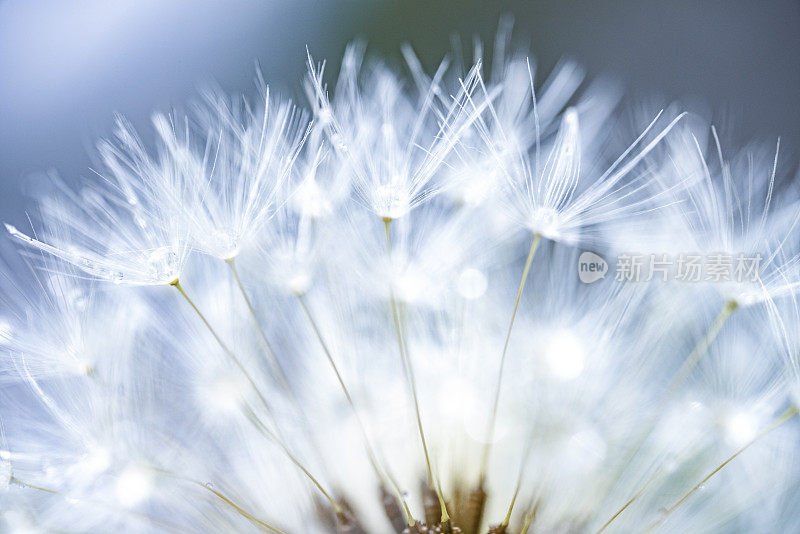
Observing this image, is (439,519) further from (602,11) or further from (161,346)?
(602,11)

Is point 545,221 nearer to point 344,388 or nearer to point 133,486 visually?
point 344,388

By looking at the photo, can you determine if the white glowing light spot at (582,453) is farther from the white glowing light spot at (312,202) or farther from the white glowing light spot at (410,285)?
the white glowing light spot at (312,202)

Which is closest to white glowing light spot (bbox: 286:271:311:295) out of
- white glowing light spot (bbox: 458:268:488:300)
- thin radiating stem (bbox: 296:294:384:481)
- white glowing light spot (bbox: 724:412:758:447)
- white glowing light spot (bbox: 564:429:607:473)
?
thin radiating stem (bbox: 296:294:384:481)

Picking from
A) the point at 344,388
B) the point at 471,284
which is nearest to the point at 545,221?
the point at 471,284

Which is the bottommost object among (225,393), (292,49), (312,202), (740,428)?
(740,428)

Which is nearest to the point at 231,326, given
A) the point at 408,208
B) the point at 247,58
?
the point at 408,208

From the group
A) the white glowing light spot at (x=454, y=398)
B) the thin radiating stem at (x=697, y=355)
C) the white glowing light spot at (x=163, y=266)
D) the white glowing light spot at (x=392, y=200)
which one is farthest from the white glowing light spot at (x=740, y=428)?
the white glowing light spot at (x=163, y=266)
